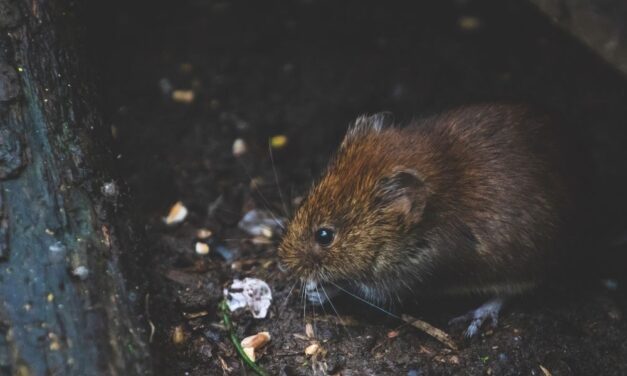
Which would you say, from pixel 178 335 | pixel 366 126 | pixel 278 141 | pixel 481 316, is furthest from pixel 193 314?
pixel 278 141

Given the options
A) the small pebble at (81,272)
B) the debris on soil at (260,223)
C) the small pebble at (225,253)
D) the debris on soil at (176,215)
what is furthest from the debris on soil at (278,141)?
the small pebble at (81,272)

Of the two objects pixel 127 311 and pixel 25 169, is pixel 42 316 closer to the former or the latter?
pixel 127 311

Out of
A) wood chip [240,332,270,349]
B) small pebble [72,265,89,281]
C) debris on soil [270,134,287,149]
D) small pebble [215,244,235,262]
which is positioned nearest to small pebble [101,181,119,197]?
small pebble [72,265,89,281]

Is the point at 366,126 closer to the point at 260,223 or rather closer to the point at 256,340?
the point at 260,223

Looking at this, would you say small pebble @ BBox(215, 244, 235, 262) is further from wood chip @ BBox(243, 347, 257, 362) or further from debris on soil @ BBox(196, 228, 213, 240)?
wood chip @ BBox(243, 347, 257, 362)

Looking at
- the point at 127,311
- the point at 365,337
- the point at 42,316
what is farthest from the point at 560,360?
the point at 42,316
